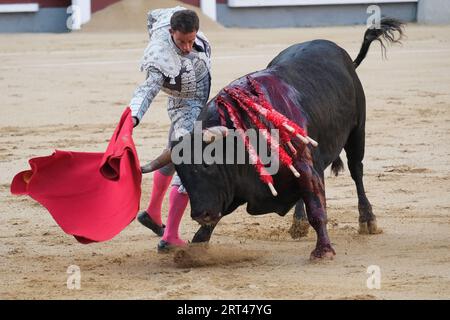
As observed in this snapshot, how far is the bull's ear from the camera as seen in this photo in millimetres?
4262

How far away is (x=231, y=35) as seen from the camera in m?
13.4

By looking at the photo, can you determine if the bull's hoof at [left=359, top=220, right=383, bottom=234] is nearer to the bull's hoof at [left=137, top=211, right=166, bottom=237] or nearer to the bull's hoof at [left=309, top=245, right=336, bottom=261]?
the bull's hoof at [left=309, top=245, right=336, bottom=261]

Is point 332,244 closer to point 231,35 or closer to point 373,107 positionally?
point 373,107

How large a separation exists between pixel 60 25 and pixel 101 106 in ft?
17.7

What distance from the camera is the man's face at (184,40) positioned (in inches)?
176

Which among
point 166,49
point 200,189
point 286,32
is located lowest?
point 286,32

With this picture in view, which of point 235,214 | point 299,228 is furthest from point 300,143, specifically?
point 235,214

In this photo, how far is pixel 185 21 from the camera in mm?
4418

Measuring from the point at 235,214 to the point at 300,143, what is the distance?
1.36 metres

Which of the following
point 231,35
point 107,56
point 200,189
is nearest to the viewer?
point 200,189

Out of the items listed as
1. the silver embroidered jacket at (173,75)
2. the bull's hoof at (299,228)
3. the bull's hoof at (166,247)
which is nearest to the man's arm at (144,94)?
the silver embroidered jacket at (173,75)

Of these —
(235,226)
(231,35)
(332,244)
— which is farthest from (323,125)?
(231,35)

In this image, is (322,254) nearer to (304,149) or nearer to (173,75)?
(304,149)
